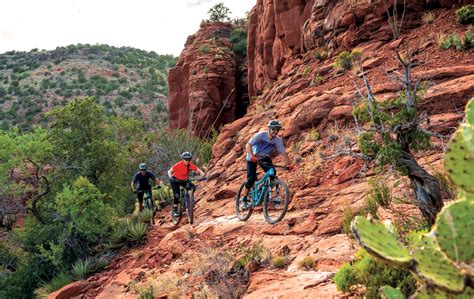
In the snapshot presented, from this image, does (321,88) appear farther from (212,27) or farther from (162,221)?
(212,27)

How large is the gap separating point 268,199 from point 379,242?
6168 mm

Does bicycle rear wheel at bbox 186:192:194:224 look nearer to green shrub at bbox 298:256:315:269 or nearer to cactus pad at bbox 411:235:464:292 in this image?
green shrub at bbox 298:256:315:269

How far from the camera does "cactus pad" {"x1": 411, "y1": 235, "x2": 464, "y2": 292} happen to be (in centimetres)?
222

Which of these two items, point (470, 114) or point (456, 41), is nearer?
point (470, 114)

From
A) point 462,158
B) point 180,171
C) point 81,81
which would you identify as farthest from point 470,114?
point 81,81

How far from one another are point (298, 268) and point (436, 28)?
1079 centimetres

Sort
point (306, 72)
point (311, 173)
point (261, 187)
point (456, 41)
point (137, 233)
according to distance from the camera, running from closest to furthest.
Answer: point (261, 187)
point (311, 173)
point (456, 41)
point (137, 233)
point (306, 72)

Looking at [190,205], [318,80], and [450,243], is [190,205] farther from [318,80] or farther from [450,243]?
[450,243]

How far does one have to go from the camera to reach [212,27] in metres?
36.3

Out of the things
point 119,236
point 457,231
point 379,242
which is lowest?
point 119,236

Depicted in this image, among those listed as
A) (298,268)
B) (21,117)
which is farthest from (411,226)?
(21,117)

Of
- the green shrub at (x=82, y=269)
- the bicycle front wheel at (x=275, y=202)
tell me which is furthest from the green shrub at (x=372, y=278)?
the green shrub at (x=82, y=269)

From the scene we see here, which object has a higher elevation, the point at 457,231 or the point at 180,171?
the point at 457,231

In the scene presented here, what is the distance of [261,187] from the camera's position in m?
8.84
